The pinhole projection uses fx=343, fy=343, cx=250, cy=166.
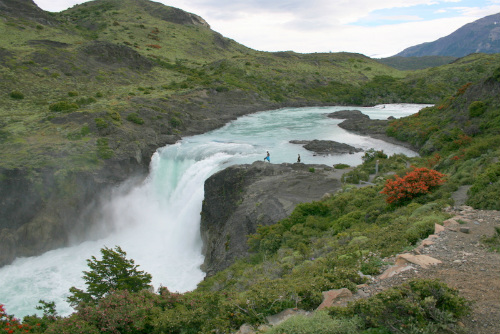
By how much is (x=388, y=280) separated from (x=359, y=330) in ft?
7.26

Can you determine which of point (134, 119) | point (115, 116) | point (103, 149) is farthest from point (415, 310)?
point (134, 119)

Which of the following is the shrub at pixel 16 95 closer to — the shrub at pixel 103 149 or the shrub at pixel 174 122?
the shrub at pixel 103 149

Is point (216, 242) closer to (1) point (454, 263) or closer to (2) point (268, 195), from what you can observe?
(2) point (268, 195)

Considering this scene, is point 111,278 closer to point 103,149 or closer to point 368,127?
point 103,149

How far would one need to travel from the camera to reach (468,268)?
7.78 m

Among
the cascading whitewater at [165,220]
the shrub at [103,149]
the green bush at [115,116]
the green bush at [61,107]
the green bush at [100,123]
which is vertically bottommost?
the cascading whitewater at [165,220]

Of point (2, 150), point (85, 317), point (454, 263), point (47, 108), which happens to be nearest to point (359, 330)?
point (454, 263)

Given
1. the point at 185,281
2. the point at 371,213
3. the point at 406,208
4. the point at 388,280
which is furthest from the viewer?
the point at 185,281

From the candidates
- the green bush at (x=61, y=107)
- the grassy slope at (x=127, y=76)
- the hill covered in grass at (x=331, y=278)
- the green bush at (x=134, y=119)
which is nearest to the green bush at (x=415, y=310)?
the hill covered in grass at (x=331, y=278)

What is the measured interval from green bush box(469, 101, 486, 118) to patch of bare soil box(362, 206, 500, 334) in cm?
2209

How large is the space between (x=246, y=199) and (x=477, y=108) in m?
22.1

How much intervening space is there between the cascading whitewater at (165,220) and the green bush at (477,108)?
6.82 metres

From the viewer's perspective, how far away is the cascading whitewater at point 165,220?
21.4 metres

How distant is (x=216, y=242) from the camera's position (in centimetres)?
2208
